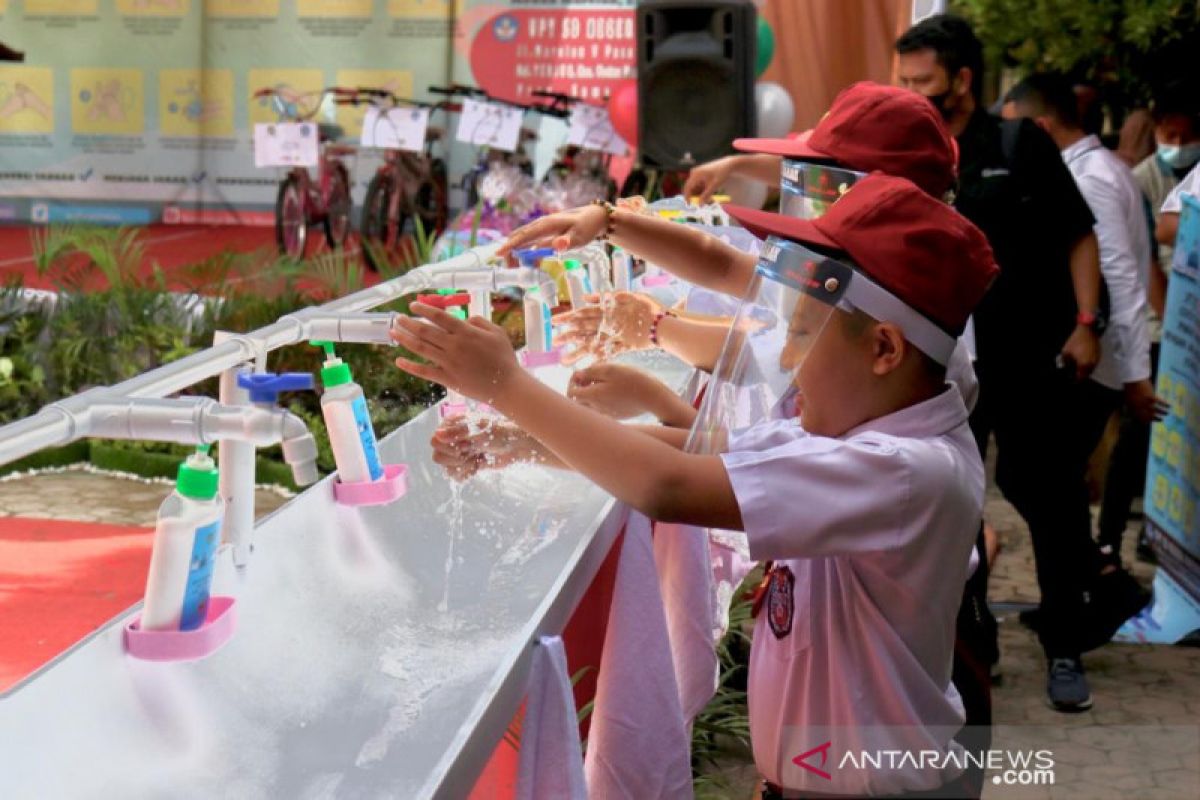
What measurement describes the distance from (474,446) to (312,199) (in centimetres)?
813

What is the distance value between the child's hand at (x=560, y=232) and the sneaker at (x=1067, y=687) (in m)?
2.24

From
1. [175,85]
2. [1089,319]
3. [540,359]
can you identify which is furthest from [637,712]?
[175,85]

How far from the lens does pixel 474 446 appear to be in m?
1.94

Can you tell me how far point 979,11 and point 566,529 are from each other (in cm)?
583

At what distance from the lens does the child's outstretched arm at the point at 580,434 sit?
146 cm

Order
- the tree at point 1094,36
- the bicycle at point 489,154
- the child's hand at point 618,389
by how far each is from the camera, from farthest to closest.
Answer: the bicycle at point 489,154, the tree at point 1094,36, the child's hand at point 618,389

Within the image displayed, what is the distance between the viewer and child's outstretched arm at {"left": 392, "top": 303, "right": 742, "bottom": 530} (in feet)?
4.79

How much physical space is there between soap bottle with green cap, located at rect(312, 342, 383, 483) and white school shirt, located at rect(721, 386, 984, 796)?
56 cm

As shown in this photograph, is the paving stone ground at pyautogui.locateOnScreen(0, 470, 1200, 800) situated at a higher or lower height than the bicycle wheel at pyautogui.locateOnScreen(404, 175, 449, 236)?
lower

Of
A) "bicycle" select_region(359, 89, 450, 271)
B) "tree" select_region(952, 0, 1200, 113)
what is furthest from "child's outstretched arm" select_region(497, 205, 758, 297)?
"bicycle" select_region(359, 89, 450, 271)

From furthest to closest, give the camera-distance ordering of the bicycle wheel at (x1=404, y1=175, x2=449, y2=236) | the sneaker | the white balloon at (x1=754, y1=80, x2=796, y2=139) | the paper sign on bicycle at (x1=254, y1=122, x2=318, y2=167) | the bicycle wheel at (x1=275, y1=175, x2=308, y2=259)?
the bicycle wheel at (x1=275, y1=175, x2=308, y2=259) < the bicycle wheel at (x1=404, y1=175, x2=449, y2=236) < the paper sign on bicycle at (x1=254, y1=122, x2=318, y2=167) < the white balloon at (x1=754, y1=80, x2=796, y2=139) < the sneaker

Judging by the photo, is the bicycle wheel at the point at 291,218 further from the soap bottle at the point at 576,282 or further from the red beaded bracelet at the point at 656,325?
the red beaded bracelet at the point at 656,325

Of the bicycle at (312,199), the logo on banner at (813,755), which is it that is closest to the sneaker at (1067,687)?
the logo on banner at (813,755)

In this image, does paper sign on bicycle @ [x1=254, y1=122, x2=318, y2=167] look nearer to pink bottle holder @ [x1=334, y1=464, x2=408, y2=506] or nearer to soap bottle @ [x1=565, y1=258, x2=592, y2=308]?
soap bottle @ [x1=565, y1=258, x2=592, y2=308]
